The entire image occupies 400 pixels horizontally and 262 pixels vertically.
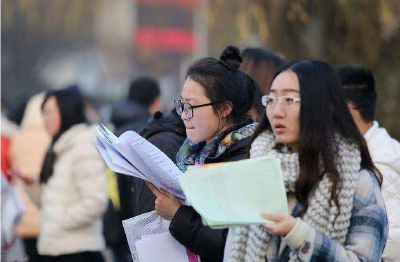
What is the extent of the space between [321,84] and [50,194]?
3.75 meters

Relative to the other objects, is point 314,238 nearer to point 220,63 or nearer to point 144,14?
point 220,63

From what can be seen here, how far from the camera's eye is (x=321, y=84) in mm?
3383

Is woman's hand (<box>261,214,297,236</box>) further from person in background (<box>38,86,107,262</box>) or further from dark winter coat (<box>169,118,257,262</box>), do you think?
person in background (<box>38,86,107,262</box>)

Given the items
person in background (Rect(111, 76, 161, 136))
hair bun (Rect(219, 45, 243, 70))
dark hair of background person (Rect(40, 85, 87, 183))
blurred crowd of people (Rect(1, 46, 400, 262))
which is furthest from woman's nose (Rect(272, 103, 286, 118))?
person in background (Rect(111, 76, 161, 136))

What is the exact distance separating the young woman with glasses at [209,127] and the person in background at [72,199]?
9.09ft

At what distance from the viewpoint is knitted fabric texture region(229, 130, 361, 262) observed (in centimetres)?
326

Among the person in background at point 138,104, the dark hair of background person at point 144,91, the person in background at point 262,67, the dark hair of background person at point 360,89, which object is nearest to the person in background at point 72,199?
the person in background at point 138,104

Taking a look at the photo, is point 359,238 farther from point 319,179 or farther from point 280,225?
point 280,225

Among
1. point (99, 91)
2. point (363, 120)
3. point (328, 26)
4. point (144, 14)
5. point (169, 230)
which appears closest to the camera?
point (169, 230)

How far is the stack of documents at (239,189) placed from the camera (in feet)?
10.1

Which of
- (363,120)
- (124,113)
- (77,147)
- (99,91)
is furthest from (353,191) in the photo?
(99,91)

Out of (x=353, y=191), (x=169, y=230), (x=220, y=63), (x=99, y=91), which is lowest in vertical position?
(x=99, y=91)

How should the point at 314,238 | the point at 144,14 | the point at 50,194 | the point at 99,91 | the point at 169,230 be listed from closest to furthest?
1. the point at 314,238
2. the point at 169,230
3. the point at 50,194
4. the point at 99,91
5. the point at 144,14

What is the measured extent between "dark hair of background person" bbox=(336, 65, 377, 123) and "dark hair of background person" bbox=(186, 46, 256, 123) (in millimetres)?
1184
